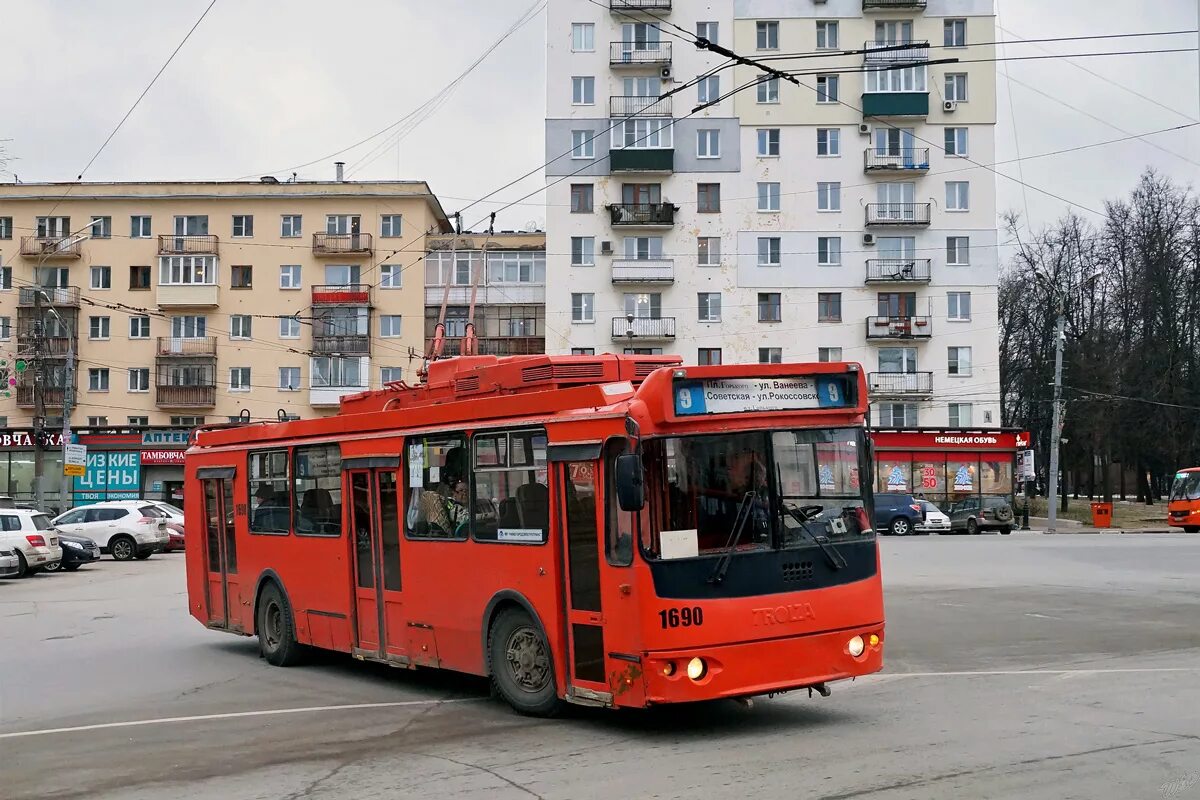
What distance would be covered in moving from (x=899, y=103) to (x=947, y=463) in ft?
57.8

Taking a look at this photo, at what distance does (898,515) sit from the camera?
52.6 m

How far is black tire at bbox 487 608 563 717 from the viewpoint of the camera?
10.1m

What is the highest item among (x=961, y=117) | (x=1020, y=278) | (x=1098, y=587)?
(x=961, y=117)

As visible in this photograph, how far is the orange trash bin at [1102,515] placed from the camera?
57781 millimetres

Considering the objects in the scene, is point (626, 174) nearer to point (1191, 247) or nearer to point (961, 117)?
point (961, 117)

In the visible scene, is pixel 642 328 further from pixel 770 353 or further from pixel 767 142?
pixel 767 142

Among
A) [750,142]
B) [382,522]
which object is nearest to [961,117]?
[750,142]

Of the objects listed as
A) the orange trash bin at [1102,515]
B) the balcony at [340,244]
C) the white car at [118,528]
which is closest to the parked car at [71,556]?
the white car at [118,528]

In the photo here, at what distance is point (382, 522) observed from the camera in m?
12.4

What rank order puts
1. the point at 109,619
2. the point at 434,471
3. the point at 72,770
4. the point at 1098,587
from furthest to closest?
the point at 1098,587 < the point at 109,619 < the point at 434,471 < the point at 72,770

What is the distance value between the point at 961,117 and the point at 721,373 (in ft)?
195

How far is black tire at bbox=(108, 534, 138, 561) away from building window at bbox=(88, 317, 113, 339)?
31166 millimetres

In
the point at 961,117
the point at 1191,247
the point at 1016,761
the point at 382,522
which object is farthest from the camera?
the point at 1191,247

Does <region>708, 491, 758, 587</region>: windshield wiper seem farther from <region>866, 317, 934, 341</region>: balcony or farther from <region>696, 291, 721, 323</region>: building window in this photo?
<region>866, 317, 934, 341</region>: balcony
